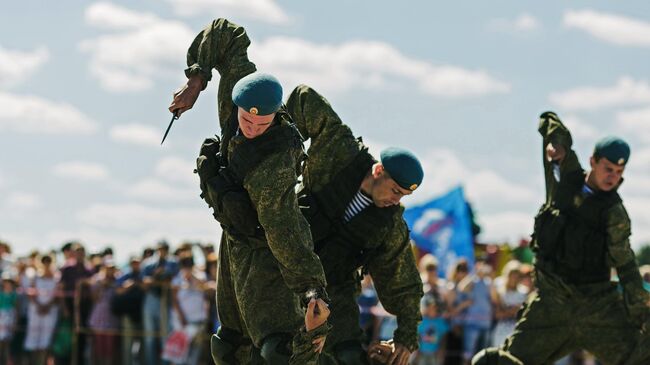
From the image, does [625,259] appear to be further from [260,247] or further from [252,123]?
[252,123]

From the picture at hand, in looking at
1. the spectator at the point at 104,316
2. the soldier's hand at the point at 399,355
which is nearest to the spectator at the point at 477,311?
the spectator at the point at 104,316

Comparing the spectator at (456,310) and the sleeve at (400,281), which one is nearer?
the sleeve at (400,281)

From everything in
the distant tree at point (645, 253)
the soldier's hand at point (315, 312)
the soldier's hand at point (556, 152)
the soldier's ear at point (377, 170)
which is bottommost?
the soldier's hand at point (315, 312)

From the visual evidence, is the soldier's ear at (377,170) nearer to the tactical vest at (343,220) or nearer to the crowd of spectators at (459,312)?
the tactical vest at (343,220)

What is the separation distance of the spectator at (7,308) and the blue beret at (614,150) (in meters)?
9.87

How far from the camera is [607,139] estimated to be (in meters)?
9.10

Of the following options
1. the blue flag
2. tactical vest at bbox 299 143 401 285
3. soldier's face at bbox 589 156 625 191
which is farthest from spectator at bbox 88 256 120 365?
tactical vest at bbox 299 143 401 285

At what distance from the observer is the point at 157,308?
621 inches

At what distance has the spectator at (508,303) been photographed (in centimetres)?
1487

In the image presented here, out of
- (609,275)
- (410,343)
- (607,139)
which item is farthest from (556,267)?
(410,343)

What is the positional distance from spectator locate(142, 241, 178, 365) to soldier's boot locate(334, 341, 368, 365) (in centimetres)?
856

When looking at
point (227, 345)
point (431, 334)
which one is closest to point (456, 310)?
point (431, 334)

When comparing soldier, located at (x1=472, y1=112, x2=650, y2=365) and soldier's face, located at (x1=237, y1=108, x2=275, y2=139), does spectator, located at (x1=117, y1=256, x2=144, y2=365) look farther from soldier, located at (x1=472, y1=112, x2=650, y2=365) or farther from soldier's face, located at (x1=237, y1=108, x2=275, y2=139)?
soldier's face, located at (x1=237, y1=108, x2=275, y2=139)

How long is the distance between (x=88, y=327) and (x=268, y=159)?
1069 cm
